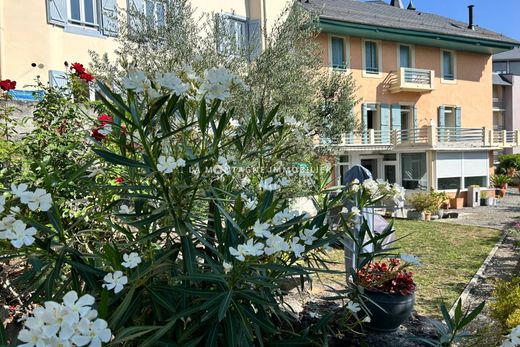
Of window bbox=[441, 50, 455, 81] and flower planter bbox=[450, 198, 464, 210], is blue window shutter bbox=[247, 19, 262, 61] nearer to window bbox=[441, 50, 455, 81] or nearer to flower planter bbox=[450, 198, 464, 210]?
flower planter bbox=[450, 198, 464, 210]

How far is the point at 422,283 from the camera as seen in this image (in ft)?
21.5

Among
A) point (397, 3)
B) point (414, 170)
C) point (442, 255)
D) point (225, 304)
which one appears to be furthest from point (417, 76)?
point (225, 304)

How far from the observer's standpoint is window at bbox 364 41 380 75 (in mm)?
17750

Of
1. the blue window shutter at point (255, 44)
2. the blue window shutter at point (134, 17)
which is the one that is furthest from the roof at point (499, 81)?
the blue window shutter at point (134, 17)

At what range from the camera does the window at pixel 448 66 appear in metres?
20.0

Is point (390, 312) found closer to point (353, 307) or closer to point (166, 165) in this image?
point (353, 307)

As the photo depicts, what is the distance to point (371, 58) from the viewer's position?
17875mm

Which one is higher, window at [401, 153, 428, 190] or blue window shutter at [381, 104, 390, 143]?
blue window shutter at [381, 104, 390, 143]

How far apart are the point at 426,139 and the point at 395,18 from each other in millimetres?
6719

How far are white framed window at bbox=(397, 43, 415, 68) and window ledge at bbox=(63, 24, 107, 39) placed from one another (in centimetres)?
1401

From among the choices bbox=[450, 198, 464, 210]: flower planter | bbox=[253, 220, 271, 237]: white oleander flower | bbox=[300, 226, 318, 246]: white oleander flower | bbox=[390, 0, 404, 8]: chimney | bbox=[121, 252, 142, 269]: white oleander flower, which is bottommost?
bbox=[450, 198, 464, 210]: flower planter

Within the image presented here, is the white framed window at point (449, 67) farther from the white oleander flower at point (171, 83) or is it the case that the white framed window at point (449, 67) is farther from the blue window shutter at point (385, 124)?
the white oleander flower at point (171, 83)

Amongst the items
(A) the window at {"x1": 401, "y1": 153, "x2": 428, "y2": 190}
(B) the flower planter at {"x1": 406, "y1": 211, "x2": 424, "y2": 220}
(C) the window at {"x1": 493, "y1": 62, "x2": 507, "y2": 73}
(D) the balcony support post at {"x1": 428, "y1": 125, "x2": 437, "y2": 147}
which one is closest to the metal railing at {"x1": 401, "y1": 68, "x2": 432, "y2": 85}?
(D) the balcony support post at {"x1": 428, "y1": 125, "x2": 437, "y2": 147}

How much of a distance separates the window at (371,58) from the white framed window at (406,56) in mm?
1361
